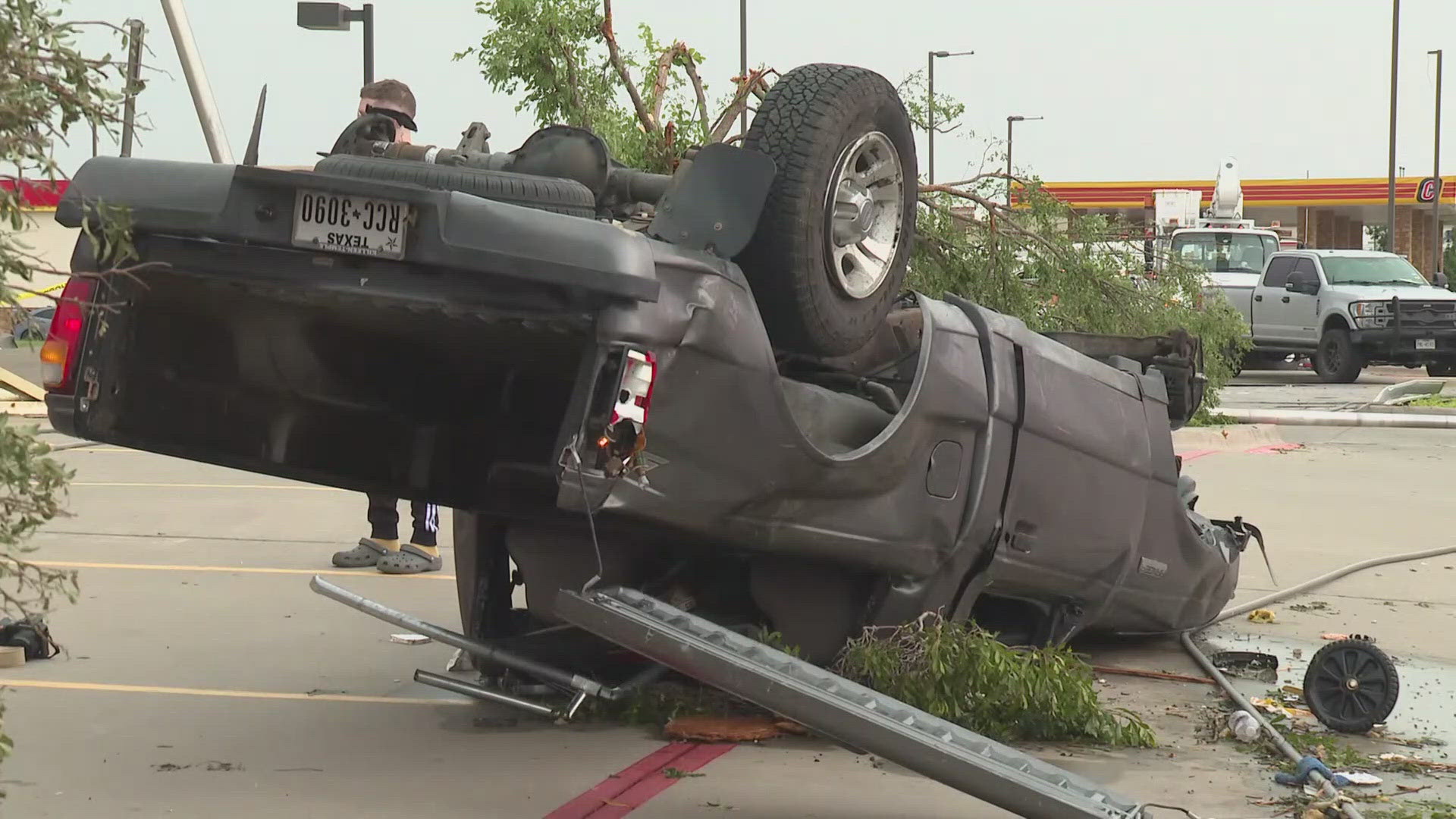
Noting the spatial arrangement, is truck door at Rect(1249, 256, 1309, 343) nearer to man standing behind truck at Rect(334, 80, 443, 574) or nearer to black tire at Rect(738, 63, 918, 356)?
man standing behind truck at Rect(334, 80, 443, 574)

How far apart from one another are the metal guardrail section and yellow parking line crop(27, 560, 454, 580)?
4468 millimetres

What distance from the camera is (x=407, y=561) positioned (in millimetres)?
9219

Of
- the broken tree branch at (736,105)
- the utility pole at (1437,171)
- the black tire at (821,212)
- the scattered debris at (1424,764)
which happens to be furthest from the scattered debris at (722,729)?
the utility pole at (1437,171)

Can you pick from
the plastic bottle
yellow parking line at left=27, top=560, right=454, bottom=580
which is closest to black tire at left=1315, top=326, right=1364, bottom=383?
yellow parking line at left=27, top=560, right=454, bottom=580

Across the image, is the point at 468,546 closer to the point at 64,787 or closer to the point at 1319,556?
the point at 64,787

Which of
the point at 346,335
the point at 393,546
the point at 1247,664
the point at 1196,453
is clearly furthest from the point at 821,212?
the point at 1196,453

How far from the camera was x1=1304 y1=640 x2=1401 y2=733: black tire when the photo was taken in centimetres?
612

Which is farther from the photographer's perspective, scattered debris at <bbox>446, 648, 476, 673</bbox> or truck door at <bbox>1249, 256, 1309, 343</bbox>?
truck door at <bbox>1249, 256, 1309, 343</bbox>

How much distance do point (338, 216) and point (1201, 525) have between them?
4265mm

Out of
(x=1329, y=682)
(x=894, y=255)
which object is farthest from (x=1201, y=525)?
(x=894, y=255)

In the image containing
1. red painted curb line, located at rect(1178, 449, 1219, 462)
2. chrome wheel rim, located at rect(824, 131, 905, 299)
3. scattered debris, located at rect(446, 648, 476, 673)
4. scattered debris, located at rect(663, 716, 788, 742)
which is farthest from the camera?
Answer: red painted curb line, located at rect(1178, 449, 1219, 462)

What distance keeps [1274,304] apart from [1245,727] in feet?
72.7

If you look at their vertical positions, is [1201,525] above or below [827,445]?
below

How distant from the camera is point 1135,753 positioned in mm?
5863
